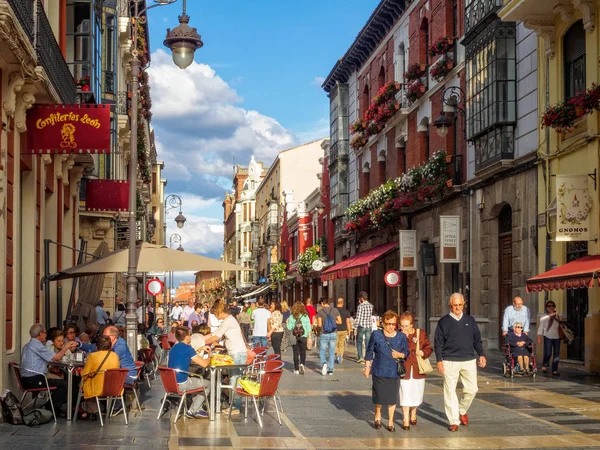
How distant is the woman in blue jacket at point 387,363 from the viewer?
12766mm

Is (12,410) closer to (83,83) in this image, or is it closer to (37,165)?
(37,165)

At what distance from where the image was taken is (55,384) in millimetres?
14156

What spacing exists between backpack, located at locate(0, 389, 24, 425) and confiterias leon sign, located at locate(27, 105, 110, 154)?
461 cm

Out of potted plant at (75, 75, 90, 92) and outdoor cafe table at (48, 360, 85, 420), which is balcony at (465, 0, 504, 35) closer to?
potted plant at (75, 75, 90, 92)

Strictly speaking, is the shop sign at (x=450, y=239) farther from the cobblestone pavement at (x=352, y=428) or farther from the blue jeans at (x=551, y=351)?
the cobblestone pavement at (x=352, y=428)

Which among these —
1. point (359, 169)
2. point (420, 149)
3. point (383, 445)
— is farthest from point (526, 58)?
point (359, 169)

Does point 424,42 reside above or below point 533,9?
above

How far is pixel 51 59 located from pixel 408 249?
19193 mm

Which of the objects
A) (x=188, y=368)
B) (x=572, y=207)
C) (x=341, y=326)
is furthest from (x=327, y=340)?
(x=188, y=368)

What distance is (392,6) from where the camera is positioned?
37469 millimetres

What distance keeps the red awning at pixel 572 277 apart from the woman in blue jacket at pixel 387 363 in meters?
5.29

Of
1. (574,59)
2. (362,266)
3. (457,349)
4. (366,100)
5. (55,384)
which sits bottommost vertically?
(55,384)

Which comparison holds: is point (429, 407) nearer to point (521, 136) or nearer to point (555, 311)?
point (555, 311)

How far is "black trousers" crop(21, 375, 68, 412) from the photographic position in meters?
13.7
